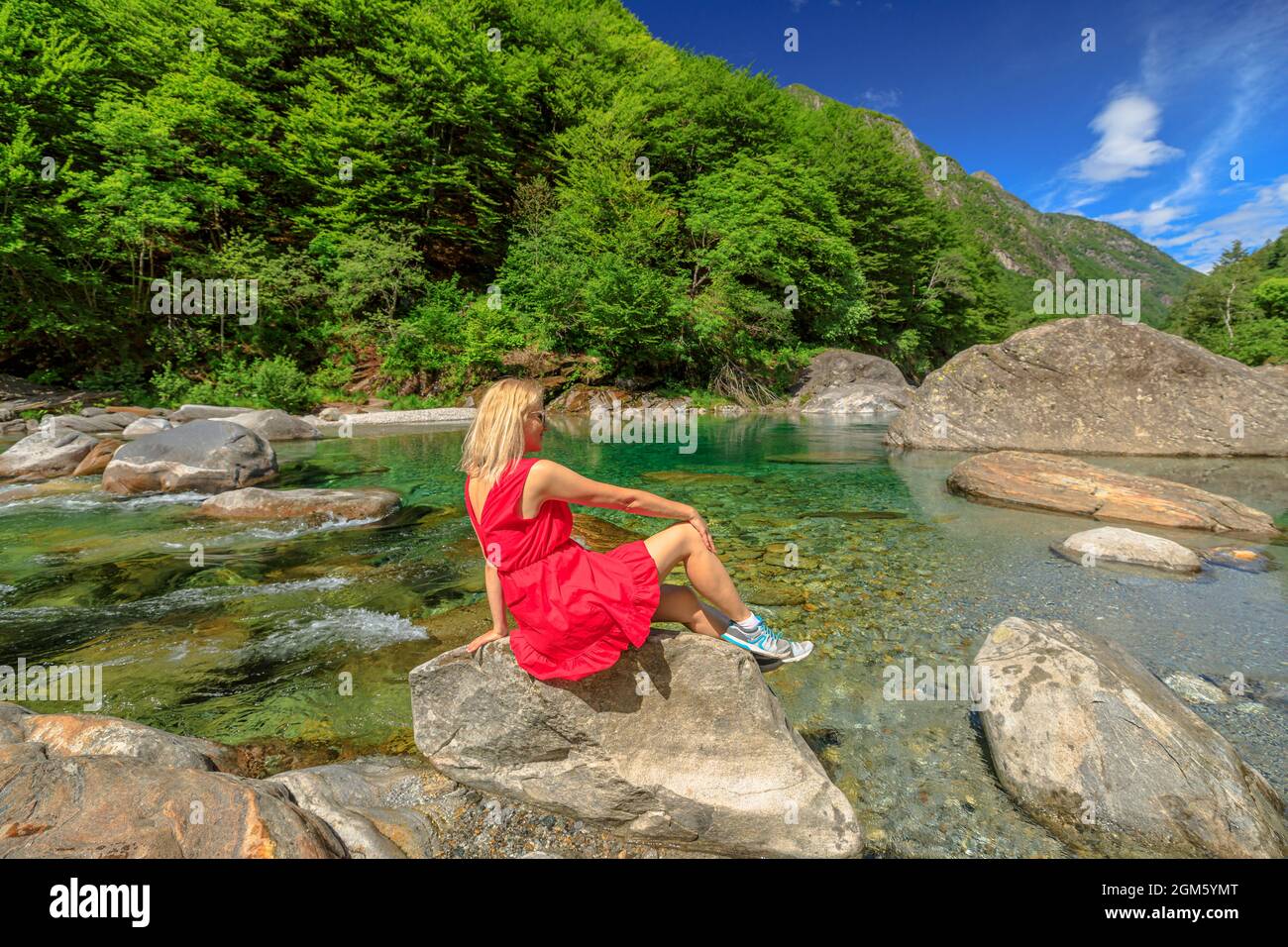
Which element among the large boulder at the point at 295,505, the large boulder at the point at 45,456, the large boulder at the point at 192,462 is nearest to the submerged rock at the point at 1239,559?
the large boulder at the point at 295,505

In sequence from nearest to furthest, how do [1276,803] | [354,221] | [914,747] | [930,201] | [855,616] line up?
1. [1276,803]
2. [914,747]
3. [855,616]
4. [354,221]
5. [930,201]

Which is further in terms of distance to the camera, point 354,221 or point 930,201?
point 930,201

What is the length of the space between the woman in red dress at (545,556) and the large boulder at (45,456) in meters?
14.0

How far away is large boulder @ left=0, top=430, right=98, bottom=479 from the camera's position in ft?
36.6

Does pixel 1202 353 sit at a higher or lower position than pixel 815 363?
lower

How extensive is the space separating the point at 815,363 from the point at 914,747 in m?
32.1

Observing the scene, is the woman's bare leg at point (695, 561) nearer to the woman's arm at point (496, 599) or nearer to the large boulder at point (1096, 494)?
the woman's arm at point (496, 599)

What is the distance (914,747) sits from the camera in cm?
338

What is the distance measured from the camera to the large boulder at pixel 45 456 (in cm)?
1114

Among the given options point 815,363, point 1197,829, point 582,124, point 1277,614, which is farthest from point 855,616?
point 582,124

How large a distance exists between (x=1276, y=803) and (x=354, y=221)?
34.0 metres
